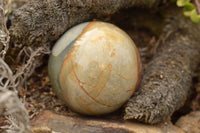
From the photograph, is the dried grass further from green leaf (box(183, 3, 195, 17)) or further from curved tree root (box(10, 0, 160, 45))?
green leaf (box(183, 3, 195, 17))

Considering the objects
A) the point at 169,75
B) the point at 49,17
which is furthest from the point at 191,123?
the point at 49,17

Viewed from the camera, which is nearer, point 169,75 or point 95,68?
point 95,68

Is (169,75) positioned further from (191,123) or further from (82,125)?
(82,125)

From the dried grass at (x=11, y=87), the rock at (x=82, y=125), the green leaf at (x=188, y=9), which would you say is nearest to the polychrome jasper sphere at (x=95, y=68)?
the rock at (x=82, y=125)

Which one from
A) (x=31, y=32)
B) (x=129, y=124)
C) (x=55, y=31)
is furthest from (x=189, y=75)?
(x=31, y=32)

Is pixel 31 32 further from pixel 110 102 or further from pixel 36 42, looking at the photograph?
pixel 110 102

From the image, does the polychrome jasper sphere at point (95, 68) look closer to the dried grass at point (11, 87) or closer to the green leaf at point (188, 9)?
the dried grass at point (11, 87)
